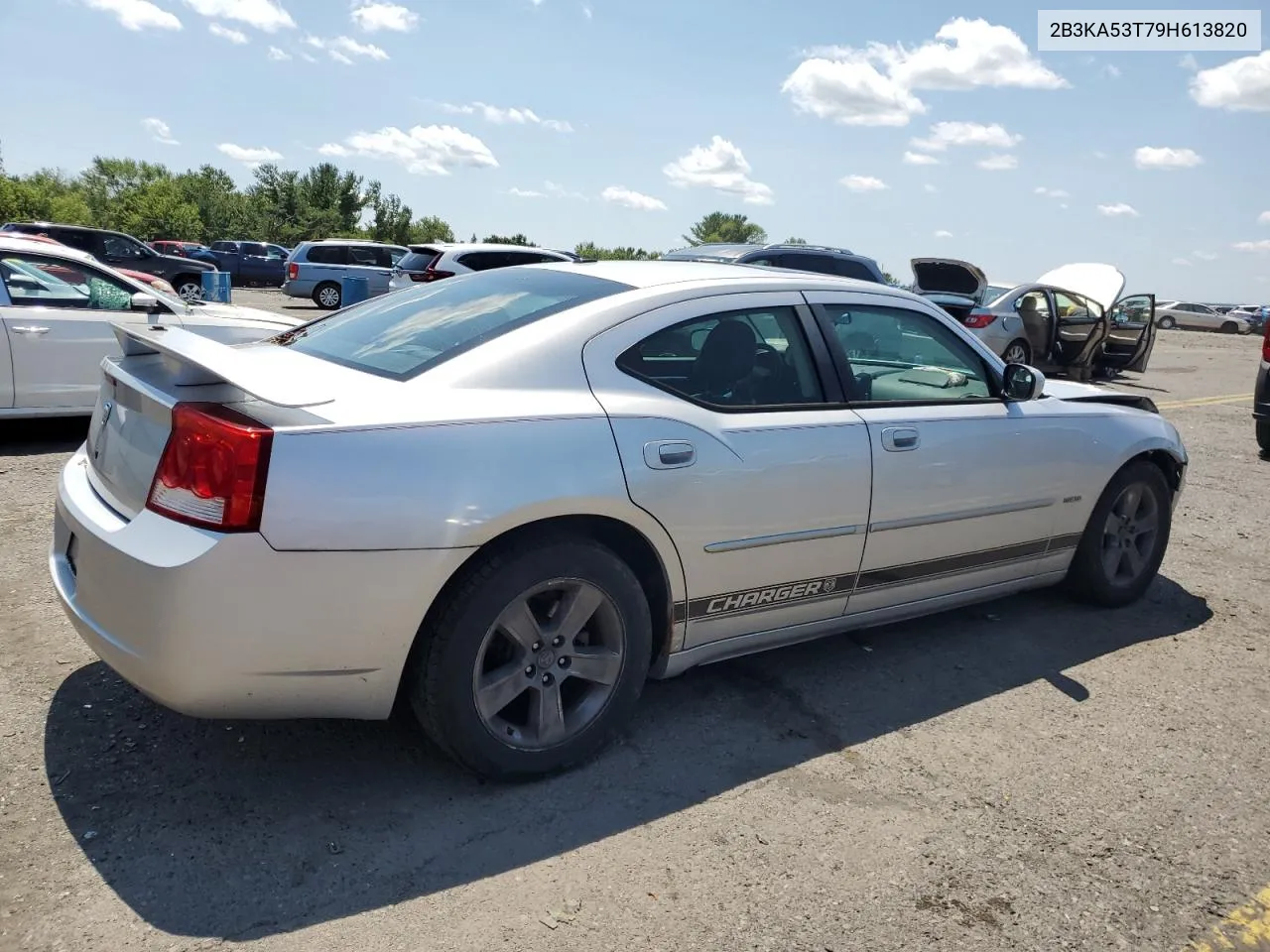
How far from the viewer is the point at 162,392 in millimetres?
2801

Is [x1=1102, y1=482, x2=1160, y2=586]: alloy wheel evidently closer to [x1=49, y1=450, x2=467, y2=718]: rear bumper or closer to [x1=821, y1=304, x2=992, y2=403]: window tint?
[x1=821, y1=304, x2=992, y2=403]: window tint

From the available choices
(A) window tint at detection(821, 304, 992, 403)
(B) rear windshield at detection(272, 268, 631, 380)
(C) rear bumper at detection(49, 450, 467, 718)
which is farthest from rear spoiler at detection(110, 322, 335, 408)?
(A) window tint at detection(821, 304, 992, 403)

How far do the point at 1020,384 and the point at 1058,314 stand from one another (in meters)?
11.7

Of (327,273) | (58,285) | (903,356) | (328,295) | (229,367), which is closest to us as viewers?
(229,367)

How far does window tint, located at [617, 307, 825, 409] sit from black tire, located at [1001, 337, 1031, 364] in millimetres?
11706

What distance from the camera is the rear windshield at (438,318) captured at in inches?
124

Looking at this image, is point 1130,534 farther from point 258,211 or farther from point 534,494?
point 258,211

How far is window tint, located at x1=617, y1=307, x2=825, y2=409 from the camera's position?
130 inches

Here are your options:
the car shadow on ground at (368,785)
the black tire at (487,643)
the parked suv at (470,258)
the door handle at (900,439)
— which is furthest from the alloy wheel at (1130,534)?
the parked suv at (470,258)

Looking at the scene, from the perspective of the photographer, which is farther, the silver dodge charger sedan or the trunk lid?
the trunk lid

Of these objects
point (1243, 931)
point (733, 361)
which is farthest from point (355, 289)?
point (1243, 931)

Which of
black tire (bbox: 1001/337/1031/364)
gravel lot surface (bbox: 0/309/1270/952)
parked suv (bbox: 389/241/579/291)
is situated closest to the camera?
gravel lot surface (bbox: 0/309/1270/952)

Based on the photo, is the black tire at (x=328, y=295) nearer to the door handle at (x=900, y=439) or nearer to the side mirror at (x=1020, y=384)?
the side mirror at (x=1020, y=384)

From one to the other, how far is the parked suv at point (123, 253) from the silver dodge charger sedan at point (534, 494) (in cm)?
1782
